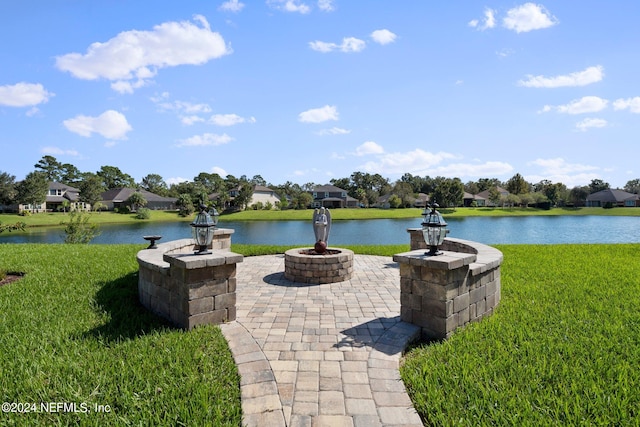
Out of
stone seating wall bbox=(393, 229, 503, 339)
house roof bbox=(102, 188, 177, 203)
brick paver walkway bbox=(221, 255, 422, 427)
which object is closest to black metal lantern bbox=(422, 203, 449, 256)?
stone seating wall bbox=(393, 229, 503, 339)

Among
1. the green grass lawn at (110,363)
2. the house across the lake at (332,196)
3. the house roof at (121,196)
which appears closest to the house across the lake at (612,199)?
the house across the lake at (332,196)

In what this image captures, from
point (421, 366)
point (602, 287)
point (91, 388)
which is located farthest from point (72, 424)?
point (602, 287)

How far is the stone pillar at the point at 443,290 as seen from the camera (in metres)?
3.89

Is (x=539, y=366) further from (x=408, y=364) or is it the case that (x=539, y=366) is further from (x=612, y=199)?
(x=612, y=199)

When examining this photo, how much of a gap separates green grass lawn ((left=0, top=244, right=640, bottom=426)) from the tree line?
3974 centimetres

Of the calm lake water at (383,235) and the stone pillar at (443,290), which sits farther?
the calm lake water at (383,235)

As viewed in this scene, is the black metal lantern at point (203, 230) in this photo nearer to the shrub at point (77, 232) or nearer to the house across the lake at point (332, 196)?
the shrub at point (77, 232)

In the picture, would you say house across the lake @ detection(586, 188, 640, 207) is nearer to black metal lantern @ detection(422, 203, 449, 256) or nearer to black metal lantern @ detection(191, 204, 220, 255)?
black metal lantern @ detection(422, 203, 449, 256)

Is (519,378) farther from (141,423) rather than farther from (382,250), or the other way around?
(382,250)

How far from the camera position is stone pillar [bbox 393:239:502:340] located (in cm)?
389

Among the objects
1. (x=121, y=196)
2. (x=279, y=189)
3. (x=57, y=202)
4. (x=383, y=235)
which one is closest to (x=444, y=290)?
(x=383, y=235)

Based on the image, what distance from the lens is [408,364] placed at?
3.35 meters

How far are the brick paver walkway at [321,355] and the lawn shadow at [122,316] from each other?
3.36ft

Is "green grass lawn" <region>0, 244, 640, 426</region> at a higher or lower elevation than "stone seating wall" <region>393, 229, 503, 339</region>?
lower
